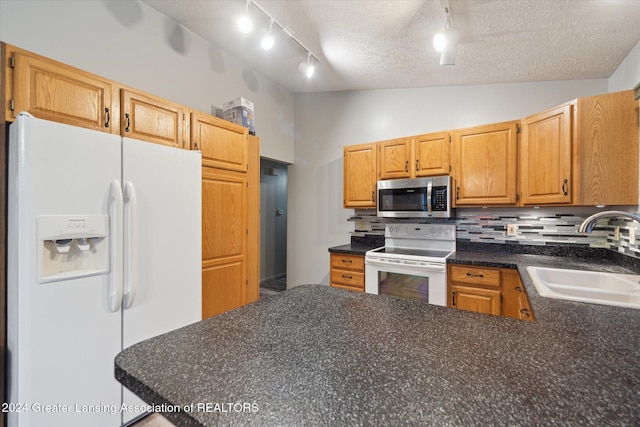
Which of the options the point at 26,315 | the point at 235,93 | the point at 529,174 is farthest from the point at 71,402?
the point at 529,174

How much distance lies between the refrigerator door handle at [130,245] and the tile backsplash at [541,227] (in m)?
2.68

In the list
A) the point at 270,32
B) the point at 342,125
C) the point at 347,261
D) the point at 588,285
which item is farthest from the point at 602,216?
the point at 342,125

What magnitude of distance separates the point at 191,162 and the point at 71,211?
68 cm

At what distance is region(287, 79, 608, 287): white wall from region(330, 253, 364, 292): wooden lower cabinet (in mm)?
592

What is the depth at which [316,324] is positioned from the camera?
0.82 m

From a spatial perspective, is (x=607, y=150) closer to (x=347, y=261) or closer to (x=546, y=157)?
(x=546, y=157)

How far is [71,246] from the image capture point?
4.36 ft

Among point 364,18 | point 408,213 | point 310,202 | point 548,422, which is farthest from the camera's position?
point 310,202

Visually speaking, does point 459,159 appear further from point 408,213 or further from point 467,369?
point 467,369

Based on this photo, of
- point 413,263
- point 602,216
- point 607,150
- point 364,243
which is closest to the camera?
point 602,216

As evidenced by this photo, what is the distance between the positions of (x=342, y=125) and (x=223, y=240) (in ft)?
6.64

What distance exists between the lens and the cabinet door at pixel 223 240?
6.89 feet

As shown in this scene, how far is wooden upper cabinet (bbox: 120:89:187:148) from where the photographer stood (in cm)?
168

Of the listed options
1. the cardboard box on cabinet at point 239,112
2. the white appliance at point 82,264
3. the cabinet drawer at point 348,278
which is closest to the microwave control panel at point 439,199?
the cabinet drawer at point 348,278
